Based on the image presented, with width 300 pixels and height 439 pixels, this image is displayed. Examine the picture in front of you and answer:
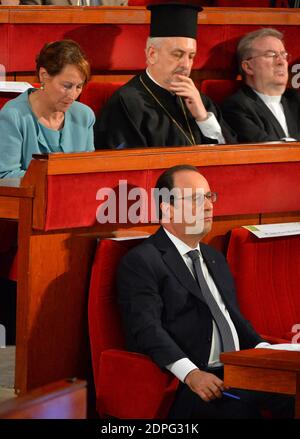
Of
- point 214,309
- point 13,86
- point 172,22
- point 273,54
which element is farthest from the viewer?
point 273,54

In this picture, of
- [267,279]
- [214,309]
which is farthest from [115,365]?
[267,279]

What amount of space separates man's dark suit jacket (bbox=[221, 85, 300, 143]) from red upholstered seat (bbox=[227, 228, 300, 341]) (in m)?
1.10

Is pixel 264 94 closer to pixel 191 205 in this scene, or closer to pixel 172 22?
pixel 172 22

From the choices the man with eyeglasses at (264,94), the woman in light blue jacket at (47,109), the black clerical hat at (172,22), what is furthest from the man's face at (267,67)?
the woman in light blue jacket at (47,109)

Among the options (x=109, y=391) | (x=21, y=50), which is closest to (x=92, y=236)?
(x=109, y=391)

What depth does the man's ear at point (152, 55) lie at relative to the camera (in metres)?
4.57

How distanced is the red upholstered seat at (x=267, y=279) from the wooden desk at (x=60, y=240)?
1.07ft

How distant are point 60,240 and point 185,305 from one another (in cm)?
42

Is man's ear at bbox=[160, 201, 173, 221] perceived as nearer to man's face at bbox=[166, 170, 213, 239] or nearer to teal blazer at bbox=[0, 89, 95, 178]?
man's face at bbox=[166, 170, 213, 239]

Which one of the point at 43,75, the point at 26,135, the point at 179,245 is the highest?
the point at 43,75

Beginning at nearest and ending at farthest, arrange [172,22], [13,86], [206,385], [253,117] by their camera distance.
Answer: [206,385] < [13,86] < [172,22] < [253,117]

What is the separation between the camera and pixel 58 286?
3402 mm

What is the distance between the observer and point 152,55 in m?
4.59
